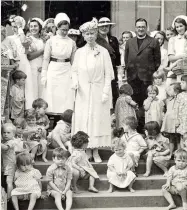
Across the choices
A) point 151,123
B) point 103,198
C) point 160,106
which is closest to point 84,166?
point 103,198

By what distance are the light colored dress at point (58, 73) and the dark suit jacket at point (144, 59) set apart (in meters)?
0.94

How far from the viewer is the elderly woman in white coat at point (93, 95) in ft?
33.8

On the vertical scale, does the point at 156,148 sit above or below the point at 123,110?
below

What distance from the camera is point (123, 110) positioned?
1099 centimetres

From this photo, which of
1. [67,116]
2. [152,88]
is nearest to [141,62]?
[152,88]

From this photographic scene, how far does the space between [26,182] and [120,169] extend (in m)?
1.29

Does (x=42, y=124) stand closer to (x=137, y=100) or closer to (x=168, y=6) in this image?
(x=137, y=100)

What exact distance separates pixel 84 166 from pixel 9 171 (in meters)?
1.01

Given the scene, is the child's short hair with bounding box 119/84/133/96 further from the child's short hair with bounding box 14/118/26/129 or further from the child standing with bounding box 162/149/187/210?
the child standing with bounding box 162/149/187/210

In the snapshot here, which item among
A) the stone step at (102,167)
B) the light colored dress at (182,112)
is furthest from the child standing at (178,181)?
the light colored dress at (182,112)

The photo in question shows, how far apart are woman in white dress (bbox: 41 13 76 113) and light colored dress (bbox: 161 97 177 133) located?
5.44 ft

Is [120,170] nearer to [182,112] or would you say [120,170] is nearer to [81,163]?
[81,163]

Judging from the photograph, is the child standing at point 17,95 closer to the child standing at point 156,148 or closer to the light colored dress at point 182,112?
the child standing at point 156,148

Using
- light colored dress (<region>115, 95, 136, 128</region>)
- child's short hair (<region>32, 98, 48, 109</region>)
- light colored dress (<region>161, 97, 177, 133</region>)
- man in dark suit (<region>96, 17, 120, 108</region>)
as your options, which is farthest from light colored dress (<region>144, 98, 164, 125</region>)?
child's short hair (<region>32, 98, 48, 109</region>)
